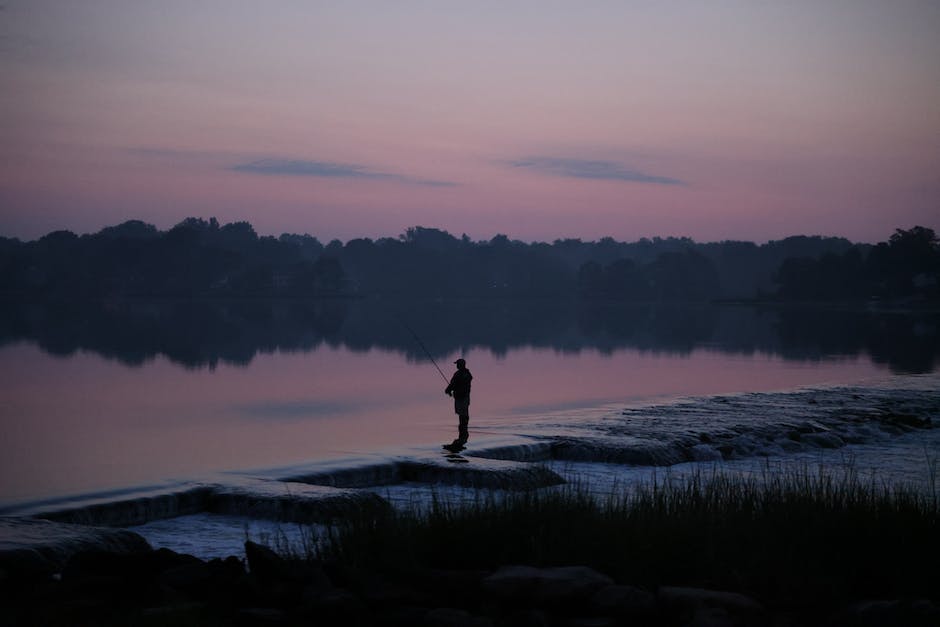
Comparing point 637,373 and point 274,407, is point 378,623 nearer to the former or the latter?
point 274,407

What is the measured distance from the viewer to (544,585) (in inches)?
393

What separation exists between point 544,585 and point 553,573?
22 centimetres

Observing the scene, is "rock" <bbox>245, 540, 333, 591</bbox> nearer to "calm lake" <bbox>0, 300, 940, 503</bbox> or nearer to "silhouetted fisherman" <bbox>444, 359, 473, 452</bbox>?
"calm lake" <bbox>0, 300, 940, 503</bbox>

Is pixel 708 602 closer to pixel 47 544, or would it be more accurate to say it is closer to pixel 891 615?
pixel 891 615

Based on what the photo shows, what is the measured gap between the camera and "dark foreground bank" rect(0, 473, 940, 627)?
9.69 meters

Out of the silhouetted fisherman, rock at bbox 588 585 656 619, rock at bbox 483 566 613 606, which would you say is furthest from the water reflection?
rock at bbox 588 585 656 619

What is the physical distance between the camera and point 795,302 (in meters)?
198

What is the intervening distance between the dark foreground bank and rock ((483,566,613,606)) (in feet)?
0.04

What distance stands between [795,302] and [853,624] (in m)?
198

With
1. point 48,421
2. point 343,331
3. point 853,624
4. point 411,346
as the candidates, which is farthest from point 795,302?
point 853,624

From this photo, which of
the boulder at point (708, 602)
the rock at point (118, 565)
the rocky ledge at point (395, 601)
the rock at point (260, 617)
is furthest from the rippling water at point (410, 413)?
the boulder at point (708, 602)

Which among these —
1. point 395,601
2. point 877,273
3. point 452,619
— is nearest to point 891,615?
point 452,619

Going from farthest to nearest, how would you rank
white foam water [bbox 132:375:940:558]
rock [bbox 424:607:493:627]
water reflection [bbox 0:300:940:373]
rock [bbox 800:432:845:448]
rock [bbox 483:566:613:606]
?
1. water reflection [bbox 0:300:940:373]
2. rock [bbox 800:432:845:448]
3. white foam water [bbox 132:375:940:558]
4. rock [bbox 483:566:613:606]
5. rock [bbox 424:607:493:627]

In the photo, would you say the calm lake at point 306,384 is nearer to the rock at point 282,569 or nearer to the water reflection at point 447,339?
the water reflection at point 447,339
